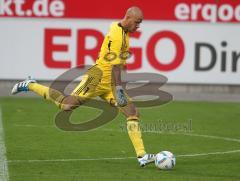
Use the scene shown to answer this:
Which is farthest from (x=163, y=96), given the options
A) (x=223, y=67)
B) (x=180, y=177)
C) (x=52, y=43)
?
(x=180, y=177)

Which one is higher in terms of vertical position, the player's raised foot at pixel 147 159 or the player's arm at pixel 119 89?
the player's arm at pixel 119 89

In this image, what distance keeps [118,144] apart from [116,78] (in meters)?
2.81

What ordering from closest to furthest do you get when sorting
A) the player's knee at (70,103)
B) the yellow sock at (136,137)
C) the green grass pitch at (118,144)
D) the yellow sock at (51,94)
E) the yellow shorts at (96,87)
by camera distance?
the green grass pitch at (118,144), the yellow sock at (136,137), the yellow shorts at (96,87), the player's knee at (70,103), the yellow sock at (51,94)

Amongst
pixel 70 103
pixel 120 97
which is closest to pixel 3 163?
pixel 70 103

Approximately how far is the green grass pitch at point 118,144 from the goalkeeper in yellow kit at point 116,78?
479 mm

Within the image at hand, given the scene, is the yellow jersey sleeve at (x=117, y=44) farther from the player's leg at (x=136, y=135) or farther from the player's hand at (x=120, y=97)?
the player's leg at (x=136, y=135)

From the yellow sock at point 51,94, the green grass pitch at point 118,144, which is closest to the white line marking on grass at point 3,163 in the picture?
the green grass pitch at point 118,144

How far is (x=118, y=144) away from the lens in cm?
1466

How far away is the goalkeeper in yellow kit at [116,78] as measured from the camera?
1208 centimetres

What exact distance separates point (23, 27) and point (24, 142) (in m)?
9.26

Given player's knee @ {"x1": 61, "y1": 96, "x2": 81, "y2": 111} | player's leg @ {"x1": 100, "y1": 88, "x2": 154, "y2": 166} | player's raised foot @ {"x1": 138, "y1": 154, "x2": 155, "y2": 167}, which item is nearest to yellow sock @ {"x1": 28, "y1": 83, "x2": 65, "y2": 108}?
player's knee @ {"x1": 61, "y1": 96, "x2": 81, "y2": 111}

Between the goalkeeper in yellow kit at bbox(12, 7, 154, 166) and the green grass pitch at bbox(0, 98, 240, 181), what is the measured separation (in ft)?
1.57

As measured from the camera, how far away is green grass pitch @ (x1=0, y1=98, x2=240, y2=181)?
1151 cm

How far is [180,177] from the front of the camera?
37.0 feet
